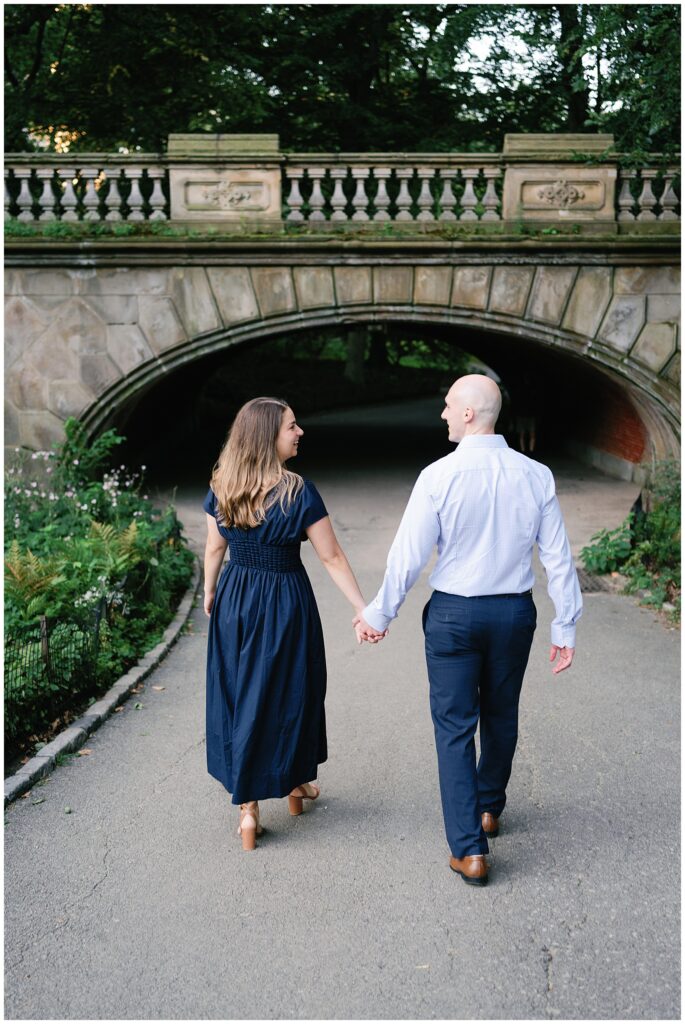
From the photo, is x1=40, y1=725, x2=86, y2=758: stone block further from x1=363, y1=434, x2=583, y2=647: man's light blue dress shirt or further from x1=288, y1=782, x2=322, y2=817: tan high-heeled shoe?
→ x1=363, y1=434, x2=583, y2=647: man's light blue dress shirt

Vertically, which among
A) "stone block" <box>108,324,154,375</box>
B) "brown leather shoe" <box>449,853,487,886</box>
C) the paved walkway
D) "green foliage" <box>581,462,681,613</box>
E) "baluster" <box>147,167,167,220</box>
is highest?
"baluster" <box>147,167,167,220</box>

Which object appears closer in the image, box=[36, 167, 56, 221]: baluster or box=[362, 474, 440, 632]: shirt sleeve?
box=[362, 474, 440, 632]: shirt sleeve

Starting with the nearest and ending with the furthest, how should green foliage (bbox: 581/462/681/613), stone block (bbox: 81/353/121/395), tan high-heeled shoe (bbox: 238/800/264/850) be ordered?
tan high-heeled shoe (bbox: 238/800/264/850), green foliage (bbox: 581/462/681/613), stone block (bbox: 81/353/121/395)

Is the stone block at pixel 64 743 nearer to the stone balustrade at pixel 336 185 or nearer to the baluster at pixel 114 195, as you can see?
the stone balustrade at pixel 336 185

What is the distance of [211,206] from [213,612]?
30.9 feet

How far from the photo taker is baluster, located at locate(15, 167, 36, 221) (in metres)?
12.5

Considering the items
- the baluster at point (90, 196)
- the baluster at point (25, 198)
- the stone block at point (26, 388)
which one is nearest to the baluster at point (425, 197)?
the baluster at point (90, 196)

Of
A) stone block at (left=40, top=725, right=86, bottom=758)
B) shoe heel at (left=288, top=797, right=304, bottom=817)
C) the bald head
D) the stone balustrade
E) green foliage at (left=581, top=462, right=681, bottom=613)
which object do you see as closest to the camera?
the bald head

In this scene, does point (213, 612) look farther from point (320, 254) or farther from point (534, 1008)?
point (320, 254)

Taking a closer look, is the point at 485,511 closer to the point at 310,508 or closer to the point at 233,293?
the point at 310,508

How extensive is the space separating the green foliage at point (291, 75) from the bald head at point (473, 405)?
11.4m

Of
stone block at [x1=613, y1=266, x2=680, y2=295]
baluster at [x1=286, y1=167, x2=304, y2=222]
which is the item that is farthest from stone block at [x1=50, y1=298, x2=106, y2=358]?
stone block at [x1=613, y1=266, x2=680, y2=295]

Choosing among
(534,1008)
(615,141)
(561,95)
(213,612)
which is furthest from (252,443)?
(561,95)

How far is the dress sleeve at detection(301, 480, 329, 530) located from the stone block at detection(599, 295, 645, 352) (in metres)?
9.38
